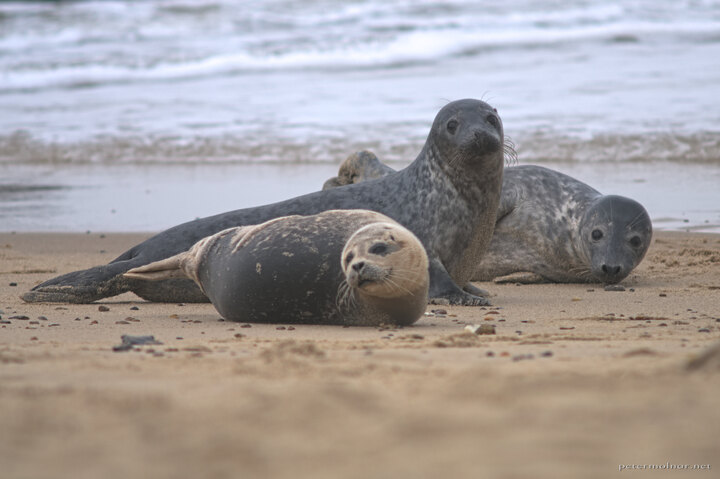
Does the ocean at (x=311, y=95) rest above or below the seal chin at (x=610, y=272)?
above

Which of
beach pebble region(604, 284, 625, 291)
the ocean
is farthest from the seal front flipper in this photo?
the ocean

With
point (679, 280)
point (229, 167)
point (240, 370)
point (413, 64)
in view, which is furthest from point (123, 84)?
point (240, 370)

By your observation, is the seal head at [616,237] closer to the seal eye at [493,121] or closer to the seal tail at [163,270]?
the seal eye at [493,121]

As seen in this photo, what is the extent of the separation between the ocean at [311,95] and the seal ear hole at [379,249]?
16.1 feet

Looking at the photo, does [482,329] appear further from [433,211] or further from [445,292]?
[433,211]

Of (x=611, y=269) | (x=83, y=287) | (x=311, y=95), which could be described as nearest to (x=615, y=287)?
(x=611, y=269)

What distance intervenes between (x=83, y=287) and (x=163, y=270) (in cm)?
62

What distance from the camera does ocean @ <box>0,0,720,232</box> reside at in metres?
11.4

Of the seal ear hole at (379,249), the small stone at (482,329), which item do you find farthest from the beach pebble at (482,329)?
the seal ear hole at (379,249)

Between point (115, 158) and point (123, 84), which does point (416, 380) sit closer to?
point (115, 158)

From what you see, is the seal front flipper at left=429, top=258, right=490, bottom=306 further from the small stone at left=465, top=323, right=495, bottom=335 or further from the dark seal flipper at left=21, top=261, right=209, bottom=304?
the dark seal flipper at left=21, top=261, right=209, bottom=304

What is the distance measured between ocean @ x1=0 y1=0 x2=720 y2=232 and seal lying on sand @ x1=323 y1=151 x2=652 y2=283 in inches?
71.4

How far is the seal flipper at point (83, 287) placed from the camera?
5.82m

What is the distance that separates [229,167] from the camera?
13.4m
